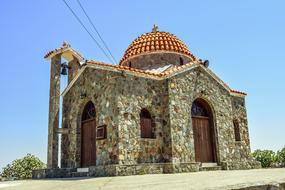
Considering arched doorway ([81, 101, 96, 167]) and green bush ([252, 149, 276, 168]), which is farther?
green bush ([252, 149, 276, 168])

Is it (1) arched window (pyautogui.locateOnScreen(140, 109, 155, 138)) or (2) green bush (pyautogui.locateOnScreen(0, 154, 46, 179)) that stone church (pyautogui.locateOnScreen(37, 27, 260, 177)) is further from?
(2) green bush (pyautogui.locateOnScreen(0, 154, 46, 179))

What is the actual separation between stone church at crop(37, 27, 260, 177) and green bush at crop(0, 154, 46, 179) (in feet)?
55.9

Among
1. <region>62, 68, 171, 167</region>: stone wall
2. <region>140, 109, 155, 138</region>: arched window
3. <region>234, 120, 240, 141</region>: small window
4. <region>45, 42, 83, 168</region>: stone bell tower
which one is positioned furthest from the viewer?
→ <region>234, 120, 240, 141</region>: small window

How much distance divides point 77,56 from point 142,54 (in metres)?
3.60

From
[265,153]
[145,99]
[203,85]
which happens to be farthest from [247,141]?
[265,153]

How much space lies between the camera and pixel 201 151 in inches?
480

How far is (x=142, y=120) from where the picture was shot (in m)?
11.1

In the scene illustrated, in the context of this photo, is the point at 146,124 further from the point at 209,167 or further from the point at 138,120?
the point at 209,167

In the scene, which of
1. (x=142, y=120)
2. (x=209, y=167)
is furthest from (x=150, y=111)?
(x=209, y=167)

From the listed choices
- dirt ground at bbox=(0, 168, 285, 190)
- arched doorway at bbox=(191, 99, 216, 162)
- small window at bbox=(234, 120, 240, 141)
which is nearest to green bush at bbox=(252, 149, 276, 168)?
small window at bbox=(234, 120, 240, 141)

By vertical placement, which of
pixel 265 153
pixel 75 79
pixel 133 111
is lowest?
pixel 265 153

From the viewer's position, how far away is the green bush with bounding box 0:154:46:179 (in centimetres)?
2708

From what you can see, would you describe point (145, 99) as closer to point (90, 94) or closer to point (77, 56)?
point (90, 94)

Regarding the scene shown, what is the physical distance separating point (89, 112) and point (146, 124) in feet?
9.15
